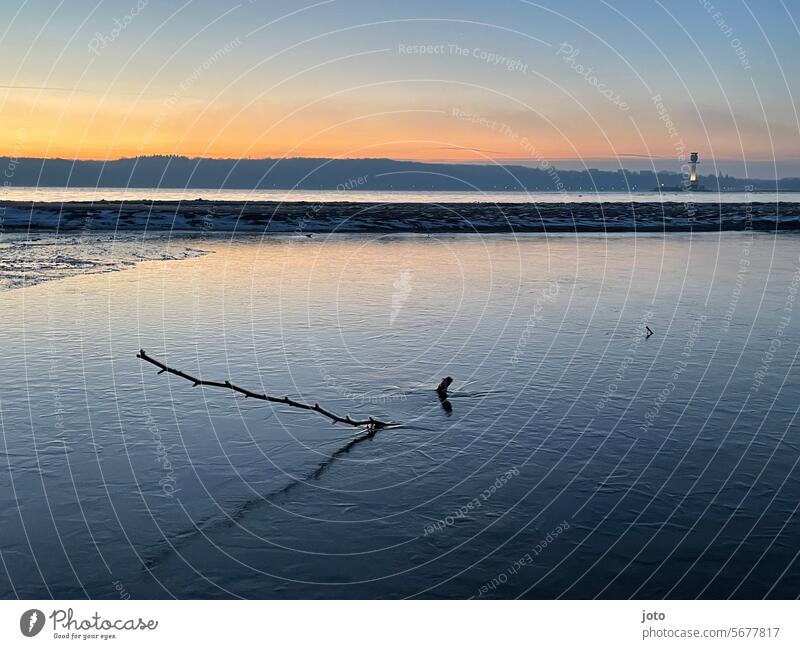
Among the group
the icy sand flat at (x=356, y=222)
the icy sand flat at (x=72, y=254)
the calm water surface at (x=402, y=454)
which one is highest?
the icy sand flat at (x=356, y=222)

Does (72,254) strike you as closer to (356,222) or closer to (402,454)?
(356,222)

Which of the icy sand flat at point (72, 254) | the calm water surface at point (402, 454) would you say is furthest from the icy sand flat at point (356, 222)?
the calm water surface at point (402, 454)

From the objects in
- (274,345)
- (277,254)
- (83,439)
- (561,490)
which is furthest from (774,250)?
(83,439)

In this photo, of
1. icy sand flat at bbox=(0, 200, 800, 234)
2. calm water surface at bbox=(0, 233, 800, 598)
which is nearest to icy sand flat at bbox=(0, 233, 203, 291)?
calm water surface at bbox=(0, 233, 800, 598)

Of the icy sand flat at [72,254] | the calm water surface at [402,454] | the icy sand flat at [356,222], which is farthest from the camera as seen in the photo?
the icy sand flat at [356,222]

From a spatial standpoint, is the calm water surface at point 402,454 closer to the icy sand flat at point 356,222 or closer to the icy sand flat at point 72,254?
the icy sand flat at point 72,254

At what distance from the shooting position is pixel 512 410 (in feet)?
51.2

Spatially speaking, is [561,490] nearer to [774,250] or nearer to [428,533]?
[428,533]

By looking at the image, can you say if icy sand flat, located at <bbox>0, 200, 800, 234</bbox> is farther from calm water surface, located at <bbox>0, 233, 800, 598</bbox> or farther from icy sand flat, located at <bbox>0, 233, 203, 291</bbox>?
calm water surface, located at <bbox>0, 233, 800, 598</bbox>

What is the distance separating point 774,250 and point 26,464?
56.7m

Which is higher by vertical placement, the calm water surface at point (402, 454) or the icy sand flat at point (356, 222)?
the icy sand flat at point (356, 222)

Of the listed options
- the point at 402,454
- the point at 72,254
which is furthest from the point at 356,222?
the point at 402,454

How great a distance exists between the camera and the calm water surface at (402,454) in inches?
360

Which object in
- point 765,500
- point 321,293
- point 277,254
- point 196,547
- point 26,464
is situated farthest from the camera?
point 277,254
